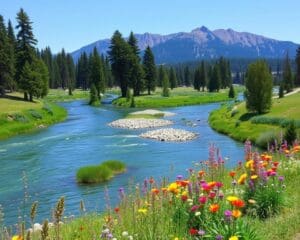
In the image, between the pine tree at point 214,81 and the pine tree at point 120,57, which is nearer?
the pine tree at point 120,57

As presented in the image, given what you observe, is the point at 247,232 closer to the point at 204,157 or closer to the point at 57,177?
the point at 57,177

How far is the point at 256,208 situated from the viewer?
27.1 ft

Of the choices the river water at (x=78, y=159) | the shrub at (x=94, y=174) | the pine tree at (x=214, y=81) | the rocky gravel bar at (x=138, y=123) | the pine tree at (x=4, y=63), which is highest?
the pine tree at (x=4, y=63)

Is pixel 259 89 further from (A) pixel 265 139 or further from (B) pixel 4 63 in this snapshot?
(B) pixel 4 63

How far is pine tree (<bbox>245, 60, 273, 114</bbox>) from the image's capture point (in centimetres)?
4916

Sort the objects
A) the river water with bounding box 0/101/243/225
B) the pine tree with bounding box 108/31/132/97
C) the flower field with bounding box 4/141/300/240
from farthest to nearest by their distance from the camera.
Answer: the pine tree with bounding box 108/31/132/97
the river water with bounding box 0/101/243/225
the flower field with bounding box 4/141/300/240

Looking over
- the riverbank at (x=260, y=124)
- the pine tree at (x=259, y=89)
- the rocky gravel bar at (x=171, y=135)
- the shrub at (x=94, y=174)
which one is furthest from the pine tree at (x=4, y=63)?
the shrub at (x=94, y=174)

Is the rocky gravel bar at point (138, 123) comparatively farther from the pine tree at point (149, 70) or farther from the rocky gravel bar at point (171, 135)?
the pine tree at point (149, 70)

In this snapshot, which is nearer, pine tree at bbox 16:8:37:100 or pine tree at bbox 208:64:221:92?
pine tree at bbox 16:8:37:100

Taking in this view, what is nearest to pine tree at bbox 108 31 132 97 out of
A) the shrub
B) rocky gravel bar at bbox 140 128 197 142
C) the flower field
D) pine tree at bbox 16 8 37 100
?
pine tree at bbox 16 8 37 100

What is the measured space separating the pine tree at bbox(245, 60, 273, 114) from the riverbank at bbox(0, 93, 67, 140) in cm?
2402

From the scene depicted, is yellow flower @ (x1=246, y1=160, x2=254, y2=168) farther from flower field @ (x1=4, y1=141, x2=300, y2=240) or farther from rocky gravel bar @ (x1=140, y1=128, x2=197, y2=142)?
rocky gravel bar @ (x1=140, y1=128, x2=197, y2=142)

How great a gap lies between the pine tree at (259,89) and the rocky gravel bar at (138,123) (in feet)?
35.5

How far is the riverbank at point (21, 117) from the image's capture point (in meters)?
49.5
